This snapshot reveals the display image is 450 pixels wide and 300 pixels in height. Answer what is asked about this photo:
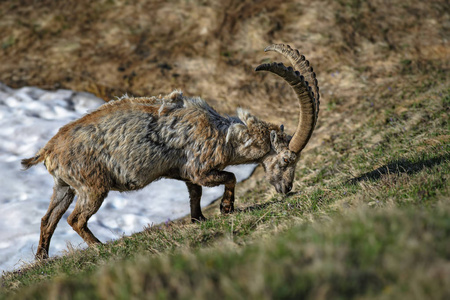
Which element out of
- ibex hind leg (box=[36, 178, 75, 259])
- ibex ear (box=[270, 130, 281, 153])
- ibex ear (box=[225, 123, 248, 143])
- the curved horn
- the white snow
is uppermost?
the curved horn

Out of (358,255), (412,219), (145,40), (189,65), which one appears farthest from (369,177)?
(145,40)

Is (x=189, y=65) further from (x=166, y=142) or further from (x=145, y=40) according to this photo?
(x=166, y=142)

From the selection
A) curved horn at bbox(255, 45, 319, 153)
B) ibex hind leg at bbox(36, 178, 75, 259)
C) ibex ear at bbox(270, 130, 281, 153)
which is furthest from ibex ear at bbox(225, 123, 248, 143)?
ibex hind leg at bbox(36, 178, 75, 259)

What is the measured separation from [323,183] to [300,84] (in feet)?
Result: 7.14

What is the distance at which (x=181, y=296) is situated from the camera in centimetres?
309

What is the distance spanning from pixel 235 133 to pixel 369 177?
2.28 m

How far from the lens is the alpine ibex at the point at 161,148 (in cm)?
724

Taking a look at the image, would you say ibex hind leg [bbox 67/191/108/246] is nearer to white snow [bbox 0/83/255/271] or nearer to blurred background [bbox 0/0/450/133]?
white snow [bbox 0/83/255/271]

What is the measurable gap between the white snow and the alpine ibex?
61.7 inches

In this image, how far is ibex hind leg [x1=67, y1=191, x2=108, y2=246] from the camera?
7.26 metres

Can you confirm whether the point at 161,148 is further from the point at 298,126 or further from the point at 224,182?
the point at 298,126

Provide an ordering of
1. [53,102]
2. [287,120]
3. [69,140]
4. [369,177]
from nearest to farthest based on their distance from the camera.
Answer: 1. [69,140]
2. [369,177]
3. [287,120]
4. [53,102]

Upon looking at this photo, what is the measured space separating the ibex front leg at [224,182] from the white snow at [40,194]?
189 centimetres

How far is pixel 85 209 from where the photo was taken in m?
7.31
